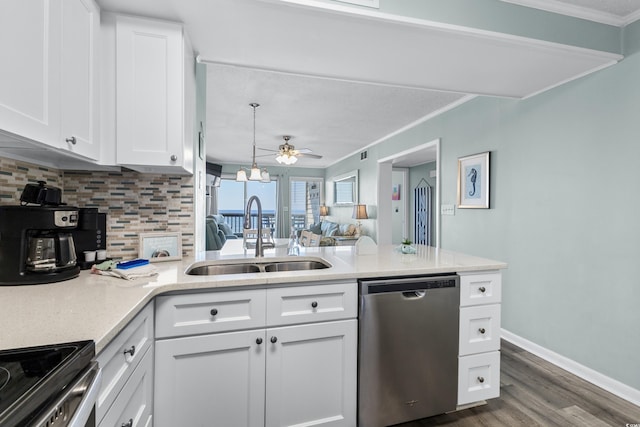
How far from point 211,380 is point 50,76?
138 centimetres

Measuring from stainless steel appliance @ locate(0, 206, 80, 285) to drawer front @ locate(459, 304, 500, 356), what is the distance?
2034 mm

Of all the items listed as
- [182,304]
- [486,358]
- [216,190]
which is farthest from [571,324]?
[216,190]

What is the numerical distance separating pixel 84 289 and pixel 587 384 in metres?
3.13

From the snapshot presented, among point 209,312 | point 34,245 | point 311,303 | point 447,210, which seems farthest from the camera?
point 447,210

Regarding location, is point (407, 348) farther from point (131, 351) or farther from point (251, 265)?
point (131, 351)

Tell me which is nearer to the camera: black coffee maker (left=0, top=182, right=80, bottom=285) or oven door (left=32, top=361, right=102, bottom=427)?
oven door (left=32, top=361, right=102, bottom=427)

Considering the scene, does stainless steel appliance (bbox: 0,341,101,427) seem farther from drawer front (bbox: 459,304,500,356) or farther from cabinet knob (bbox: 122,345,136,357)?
drawer front (bbox: 459,304,500,356)

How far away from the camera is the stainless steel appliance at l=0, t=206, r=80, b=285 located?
1.22 meters

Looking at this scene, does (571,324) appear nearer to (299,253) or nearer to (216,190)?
(299,253)

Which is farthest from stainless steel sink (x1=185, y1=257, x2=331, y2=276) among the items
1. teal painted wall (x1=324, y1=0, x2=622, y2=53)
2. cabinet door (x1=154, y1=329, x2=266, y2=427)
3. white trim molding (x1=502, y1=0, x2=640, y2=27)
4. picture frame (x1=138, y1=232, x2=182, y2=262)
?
white trim molding (x1=502, y1=0, x2=640, y2=27)

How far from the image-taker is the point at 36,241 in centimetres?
127

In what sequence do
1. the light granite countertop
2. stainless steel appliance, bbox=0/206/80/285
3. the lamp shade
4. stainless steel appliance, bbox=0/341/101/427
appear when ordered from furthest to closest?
the lamp shade
stainless steel appliance, bbox=0/206/80/285
the light granite countertop
stainless steel appliance, bbox=0/341/101/427

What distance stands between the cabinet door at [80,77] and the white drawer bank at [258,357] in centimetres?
79

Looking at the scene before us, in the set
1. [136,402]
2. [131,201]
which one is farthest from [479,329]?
[131,201]
